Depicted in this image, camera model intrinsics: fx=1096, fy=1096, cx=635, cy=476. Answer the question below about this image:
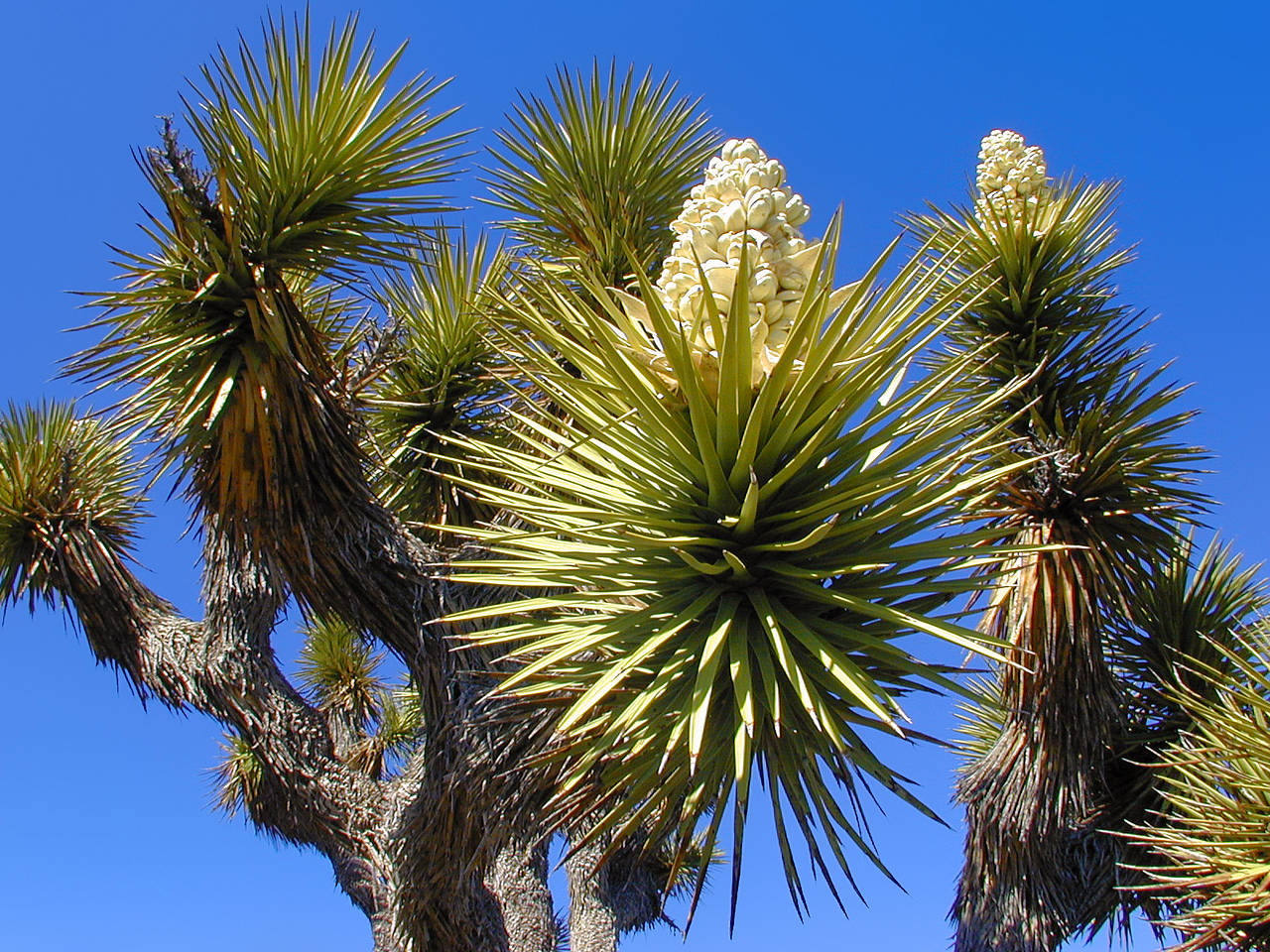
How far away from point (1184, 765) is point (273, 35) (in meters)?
5.50

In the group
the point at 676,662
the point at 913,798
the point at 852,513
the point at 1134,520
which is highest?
the point at 1134,520

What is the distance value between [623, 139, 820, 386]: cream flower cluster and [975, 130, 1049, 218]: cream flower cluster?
3.62 meters

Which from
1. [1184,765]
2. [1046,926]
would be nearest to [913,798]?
[1184,765]

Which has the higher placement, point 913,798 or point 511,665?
point 511,665

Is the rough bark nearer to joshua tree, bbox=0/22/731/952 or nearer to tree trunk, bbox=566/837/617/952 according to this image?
joshua tree, bbox=0/22/731/952

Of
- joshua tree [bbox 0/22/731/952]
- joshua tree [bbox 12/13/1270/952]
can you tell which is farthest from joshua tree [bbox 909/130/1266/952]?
joshua tree [bbox 0/22/731/952]

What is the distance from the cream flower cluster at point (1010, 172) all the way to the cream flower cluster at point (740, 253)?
362 cm

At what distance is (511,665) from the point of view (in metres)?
4.98

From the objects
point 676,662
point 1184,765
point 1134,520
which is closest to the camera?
point 676,662

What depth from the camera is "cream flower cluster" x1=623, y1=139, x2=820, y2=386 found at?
119 inches

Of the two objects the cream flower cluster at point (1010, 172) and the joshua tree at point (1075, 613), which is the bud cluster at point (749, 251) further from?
the cream flower cluster at point (1010, 172)

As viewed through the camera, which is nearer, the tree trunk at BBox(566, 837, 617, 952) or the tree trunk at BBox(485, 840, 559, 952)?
the tree trunk at BBox(485, 840, 559, 952)

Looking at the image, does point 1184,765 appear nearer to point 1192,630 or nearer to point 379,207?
point 1192,630

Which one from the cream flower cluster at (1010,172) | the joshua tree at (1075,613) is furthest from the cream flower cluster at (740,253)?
the cream flower cluster at (1010,172)
